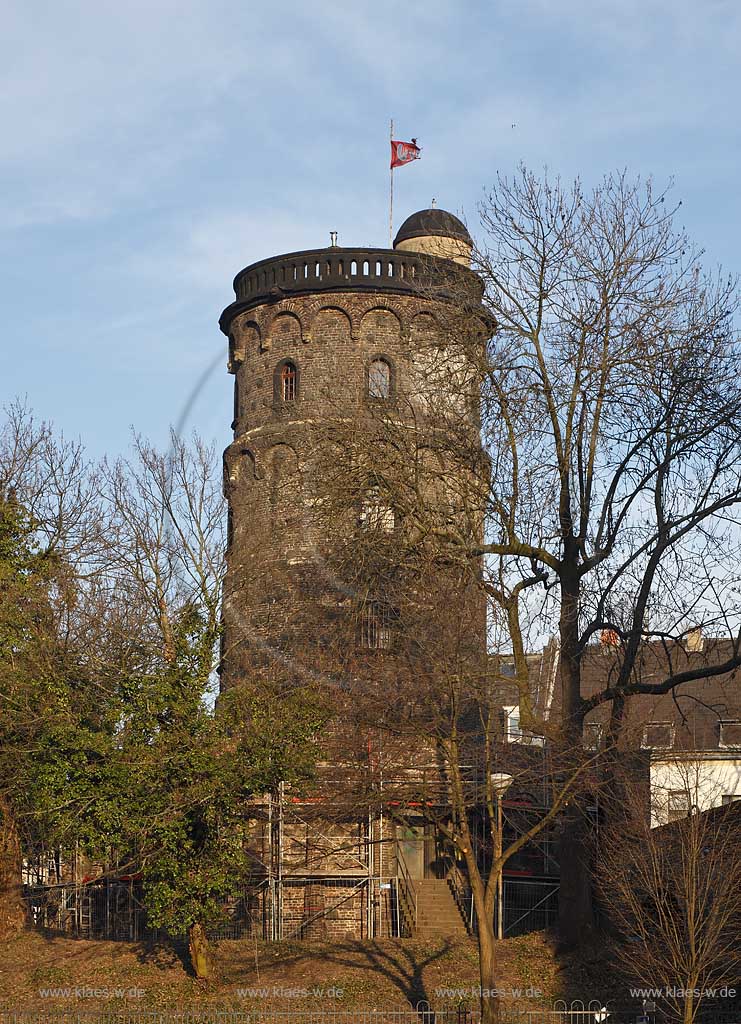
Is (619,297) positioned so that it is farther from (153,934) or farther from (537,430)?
(153,934)

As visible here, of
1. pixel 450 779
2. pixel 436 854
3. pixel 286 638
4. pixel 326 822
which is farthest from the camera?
pixel 436 854

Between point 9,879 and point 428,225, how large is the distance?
860 inches

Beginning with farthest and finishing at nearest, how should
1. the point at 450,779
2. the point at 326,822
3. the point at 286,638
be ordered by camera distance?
the point at 286,638
the point at 326,822
the point at 450,779

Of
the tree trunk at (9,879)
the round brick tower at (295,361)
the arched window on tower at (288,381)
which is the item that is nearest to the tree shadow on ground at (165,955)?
the tree trunk at (9,879)

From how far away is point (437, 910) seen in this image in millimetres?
31578

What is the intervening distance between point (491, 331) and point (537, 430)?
2208mm

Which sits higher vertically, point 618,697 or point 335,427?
point 335,427

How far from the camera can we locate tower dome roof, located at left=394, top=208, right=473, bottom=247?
132 ft

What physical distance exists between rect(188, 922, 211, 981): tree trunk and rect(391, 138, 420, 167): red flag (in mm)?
23081

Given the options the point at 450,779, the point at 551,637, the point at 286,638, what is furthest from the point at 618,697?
the point at 286,638

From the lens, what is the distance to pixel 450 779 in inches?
914
